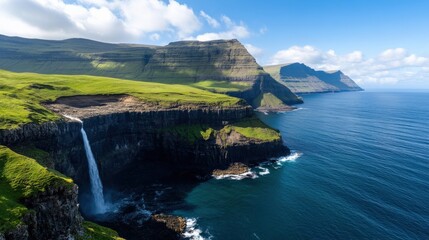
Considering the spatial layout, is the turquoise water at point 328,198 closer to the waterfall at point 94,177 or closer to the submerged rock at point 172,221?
the submerged rock at point 172,221

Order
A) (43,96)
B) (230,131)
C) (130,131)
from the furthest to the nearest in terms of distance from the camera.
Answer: (230,131) < (130,131) < (43,96)

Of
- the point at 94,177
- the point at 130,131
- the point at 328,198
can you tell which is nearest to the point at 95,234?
the point at 94,177

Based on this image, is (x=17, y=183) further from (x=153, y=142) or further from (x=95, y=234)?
(x=153, y=142)

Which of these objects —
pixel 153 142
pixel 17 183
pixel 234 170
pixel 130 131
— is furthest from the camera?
pixel 153 142

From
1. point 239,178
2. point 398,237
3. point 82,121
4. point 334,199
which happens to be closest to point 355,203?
point 334,199

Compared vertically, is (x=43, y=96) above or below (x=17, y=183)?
above

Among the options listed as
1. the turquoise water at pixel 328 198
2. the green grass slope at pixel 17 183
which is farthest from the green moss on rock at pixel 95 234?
the turquoise water at pixel 328 198

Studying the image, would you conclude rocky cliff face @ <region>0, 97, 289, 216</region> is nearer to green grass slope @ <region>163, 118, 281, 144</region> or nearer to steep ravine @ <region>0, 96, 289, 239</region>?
steep ravine @ <region>0, 96, 289, 239</region>

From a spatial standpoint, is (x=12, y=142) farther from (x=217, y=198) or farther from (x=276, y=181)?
(x=276, y=181)

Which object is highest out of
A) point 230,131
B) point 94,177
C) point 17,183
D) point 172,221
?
point 17,183

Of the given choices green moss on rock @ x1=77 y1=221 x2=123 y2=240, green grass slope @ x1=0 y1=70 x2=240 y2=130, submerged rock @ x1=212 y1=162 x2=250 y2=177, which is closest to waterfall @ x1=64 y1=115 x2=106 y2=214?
green grass slope @ x1=0 y1=70 x2=240 y2=130
